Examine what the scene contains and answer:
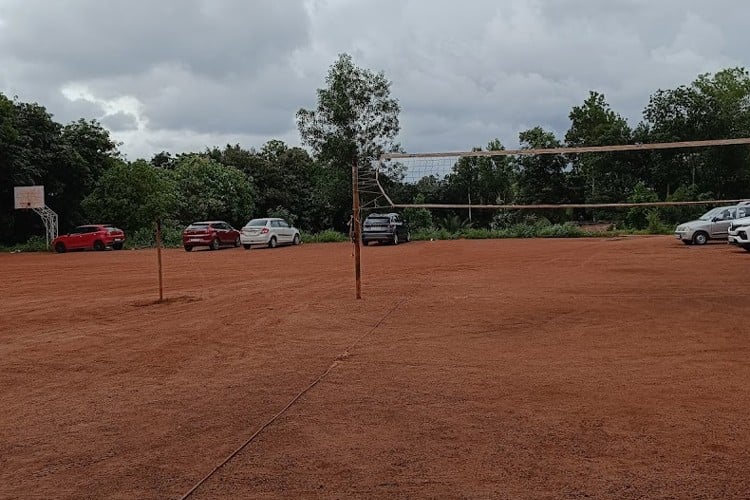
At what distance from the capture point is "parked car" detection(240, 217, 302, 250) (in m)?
31.2

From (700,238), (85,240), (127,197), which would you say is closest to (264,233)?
(85,240)

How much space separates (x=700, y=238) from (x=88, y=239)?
1099 inches

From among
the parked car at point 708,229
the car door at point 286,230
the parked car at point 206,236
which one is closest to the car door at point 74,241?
the parked car at point 206,236

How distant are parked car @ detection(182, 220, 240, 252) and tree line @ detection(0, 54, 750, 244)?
7.41 meters

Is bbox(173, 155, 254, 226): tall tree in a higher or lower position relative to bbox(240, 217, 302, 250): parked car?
higher

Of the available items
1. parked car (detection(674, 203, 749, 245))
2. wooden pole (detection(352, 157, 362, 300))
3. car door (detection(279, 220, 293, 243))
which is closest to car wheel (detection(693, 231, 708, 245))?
parked car (detection(674, 203, 749, 245))

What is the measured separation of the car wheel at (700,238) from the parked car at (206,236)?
20785 millimetres

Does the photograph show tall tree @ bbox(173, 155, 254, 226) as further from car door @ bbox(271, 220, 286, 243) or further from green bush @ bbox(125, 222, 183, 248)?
car door @ bbox(271, 220, 286, 243)

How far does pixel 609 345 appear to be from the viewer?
8148mm

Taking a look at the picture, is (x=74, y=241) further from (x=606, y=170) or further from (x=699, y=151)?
(x=699, y=151)

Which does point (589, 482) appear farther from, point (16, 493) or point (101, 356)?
point (101, 356)

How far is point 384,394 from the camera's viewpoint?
6168 mm

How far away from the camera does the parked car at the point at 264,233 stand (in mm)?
31203

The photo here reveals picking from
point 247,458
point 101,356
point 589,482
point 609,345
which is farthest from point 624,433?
point 101,356
